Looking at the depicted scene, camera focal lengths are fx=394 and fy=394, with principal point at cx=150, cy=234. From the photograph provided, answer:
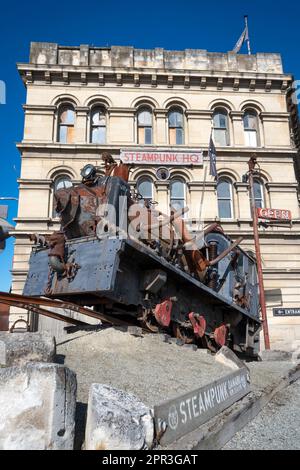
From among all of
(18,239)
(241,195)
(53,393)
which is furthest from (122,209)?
(241,195)

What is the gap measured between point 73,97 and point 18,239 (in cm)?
761

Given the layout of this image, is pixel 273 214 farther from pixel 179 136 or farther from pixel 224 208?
pixel 179 136

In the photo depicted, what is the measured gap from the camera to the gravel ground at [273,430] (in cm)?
369

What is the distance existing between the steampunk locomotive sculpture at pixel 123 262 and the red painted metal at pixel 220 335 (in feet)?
0.08

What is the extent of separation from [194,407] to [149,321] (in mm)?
3774

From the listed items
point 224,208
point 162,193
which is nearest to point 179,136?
point 162,193

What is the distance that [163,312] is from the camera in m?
7.43

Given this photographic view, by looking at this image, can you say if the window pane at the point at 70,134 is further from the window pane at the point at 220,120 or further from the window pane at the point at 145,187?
the window pane at the point at 220,120

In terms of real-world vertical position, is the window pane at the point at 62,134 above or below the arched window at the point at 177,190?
above

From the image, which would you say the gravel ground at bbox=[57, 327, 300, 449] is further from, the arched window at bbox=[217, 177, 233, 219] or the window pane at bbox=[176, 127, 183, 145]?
the window pane at bbox=[176, 127, 183, 145]

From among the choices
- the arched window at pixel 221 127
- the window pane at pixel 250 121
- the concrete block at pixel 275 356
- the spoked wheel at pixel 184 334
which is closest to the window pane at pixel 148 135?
the arched window at pixel 221 127

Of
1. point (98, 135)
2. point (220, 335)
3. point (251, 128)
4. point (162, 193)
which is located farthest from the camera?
point (251, 128)

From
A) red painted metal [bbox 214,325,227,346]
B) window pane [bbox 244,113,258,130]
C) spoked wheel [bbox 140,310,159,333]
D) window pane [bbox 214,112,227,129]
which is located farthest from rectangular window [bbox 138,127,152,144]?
spoked wheel [bbox 140,310,159,333]

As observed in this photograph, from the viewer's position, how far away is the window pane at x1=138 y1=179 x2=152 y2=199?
18453mm
